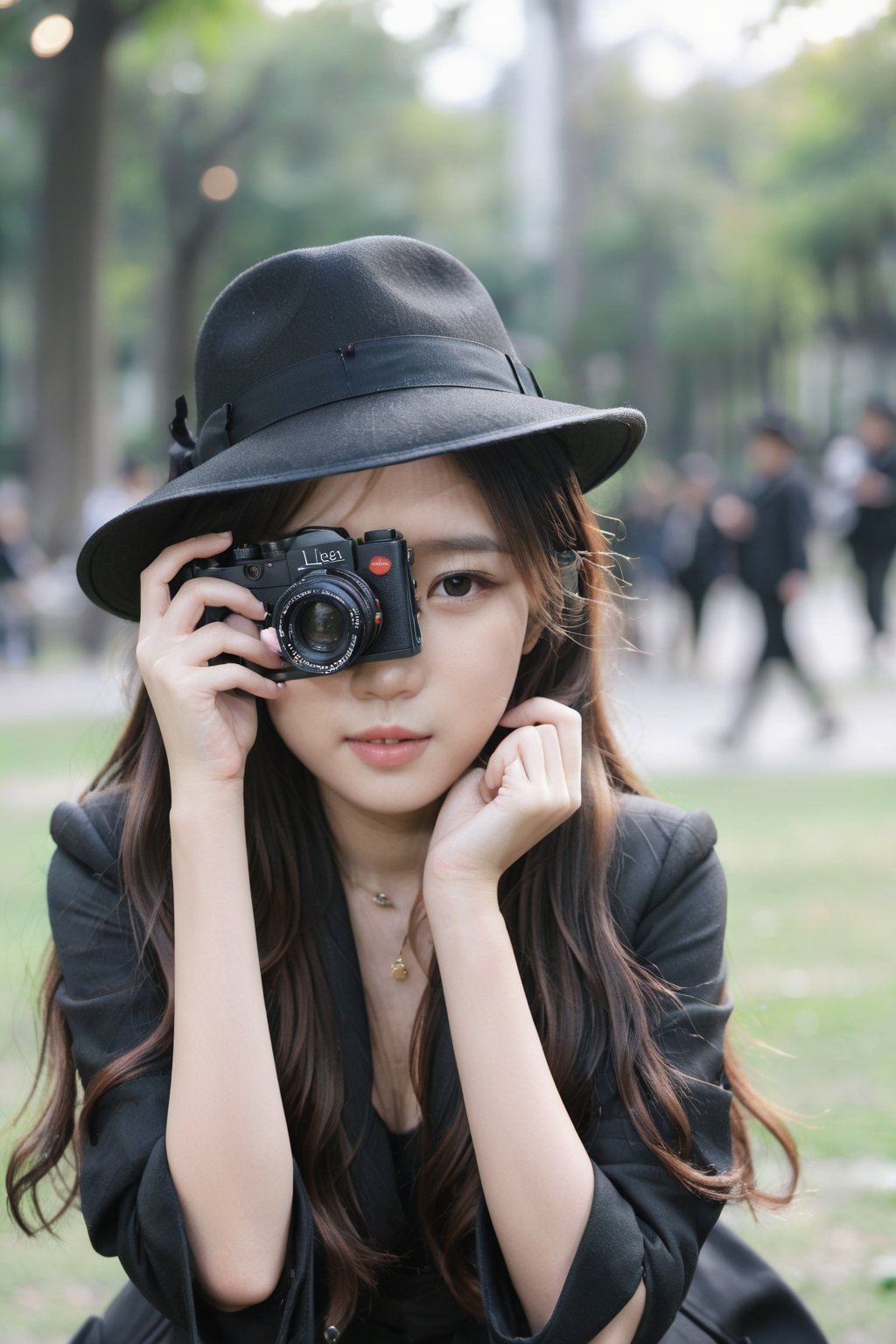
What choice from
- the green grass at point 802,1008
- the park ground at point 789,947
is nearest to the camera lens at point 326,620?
the park ground at point 789,947

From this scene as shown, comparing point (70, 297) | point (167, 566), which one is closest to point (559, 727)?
point (167, 566)

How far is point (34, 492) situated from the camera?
20.1 meters

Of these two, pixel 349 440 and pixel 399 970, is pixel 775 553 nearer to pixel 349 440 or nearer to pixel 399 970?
pixel 399 970

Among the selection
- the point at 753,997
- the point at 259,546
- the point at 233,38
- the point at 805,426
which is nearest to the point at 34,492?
the point at 233,38

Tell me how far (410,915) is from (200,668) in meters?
0.56

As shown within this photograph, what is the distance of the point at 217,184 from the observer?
27.7 metres

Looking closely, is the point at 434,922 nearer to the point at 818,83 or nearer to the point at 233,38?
the point at 818,83

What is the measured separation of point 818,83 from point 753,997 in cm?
2219

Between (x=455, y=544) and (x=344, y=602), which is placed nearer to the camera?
(x=344, y=602)

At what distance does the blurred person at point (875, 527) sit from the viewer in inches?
496

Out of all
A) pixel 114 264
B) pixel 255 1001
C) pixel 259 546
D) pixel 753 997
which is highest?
pixel 114 264

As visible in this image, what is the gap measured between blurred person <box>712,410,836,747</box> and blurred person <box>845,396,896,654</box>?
8.12 feet

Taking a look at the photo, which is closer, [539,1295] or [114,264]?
[539,1295]

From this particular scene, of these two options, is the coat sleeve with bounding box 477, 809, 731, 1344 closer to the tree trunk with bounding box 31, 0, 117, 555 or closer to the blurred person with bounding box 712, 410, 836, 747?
the blurred person with bounding box 712, 410, 836, 747
